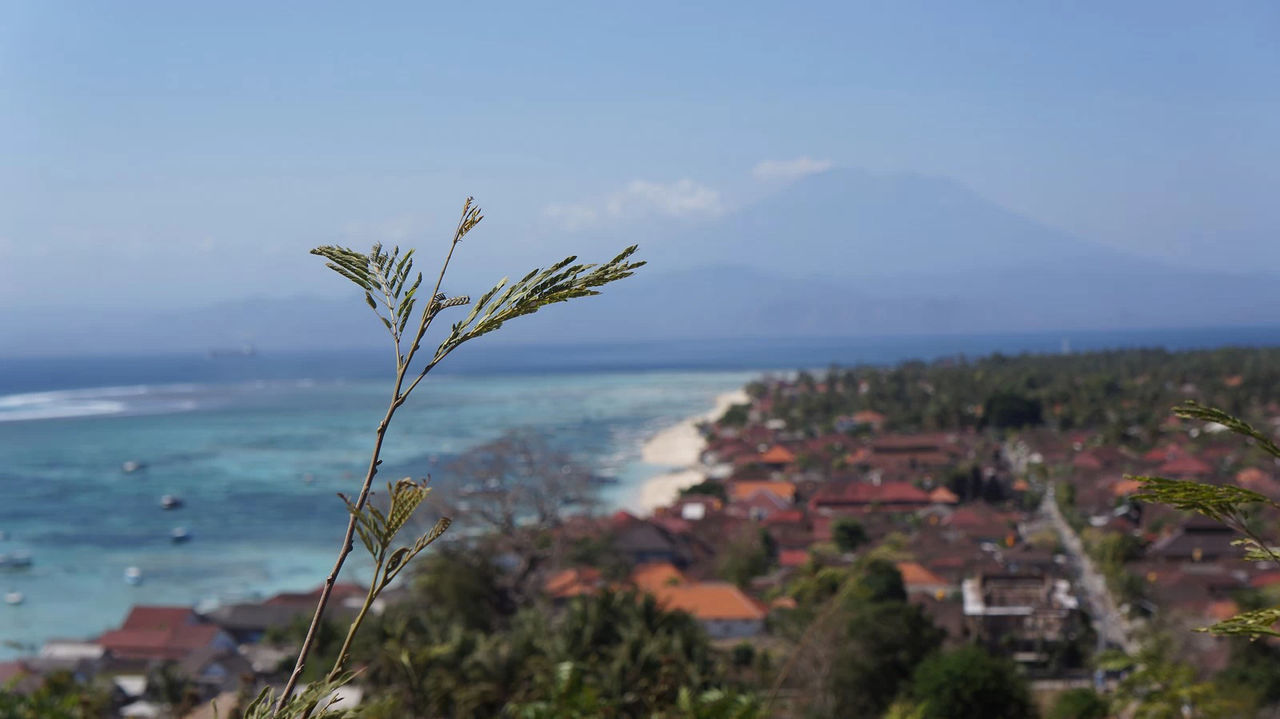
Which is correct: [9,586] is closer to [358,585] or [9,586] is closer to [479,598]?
[358,585]

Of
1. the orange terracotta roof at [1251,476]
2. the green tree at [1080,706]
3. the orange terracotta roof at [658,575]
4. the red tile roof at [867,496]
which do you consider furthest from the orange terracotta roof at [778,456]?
the green tree at [1080,706]

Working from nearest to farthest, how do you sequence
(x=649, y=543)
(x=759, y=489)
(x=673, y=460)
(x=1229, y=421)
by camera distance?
1. (x=1229, y=421)
2. (x=649, y=543)
3. (x=759, y=489)
4. (x=673, y=460)

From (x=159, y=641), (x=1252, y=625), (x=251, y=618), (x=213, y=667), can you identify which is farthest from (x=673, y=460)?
(x=1252, y=625)

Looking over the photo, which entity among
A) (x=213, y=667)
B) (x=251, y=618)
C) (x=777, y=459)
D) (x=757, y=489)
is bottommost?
(x=213, y=667)

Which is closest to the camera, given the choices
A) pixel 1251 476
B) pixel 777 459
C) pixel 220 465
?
pixel 1251 476

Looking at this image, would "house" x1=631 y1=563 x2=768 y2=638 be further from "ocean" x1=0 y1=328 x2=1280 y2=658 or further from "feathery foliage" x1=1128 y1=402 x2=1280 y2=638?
"feathery foliage" x1=1128 y1=402 x2=1280 y2=638

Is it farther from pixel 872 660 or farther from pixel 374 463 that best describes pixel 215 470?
pixel 374 463

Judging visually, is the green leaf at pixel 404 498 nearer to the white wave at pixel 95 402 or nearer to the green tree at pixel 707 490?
the green tree at pixel 707 490
